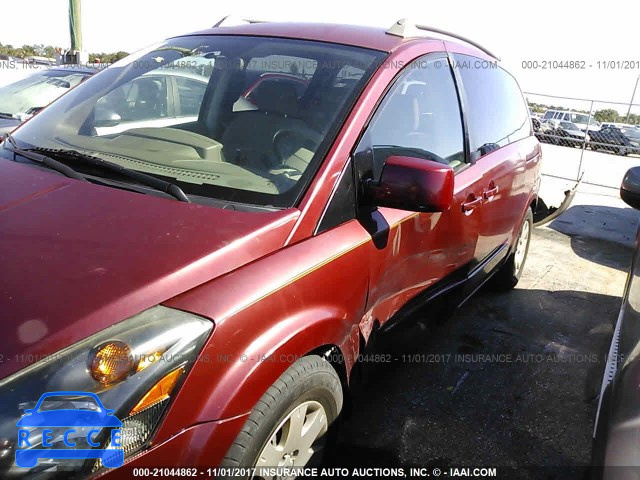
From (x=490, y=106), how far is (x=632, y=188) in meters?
1.08

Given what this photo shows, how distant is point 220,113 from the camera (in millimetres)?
2551

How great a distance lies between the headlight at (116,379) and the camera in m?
1.31

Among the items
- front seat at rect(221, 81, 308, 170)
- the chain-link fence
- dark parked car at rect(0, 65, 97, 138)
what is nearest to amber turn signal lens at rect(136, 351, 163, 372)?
front seat at rect(221, 81, 308, 170)

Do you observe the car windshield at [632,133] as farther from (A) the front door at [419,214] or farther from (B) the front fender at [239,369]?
(B) the front fender at [239,369]

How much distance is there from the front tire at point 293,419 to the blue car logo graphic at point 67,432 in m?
0.35

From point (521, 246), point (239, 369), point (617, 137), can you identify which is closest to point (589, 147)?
point (617, 137)

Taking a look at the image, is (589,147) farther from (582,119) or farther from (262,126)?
(262,126)

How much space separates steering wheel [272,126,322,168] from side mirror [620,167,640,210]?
5.58 feet

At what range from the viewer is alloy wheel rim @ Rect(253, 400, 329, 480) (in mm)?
1813

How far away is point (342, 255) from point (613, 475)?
1.07 m

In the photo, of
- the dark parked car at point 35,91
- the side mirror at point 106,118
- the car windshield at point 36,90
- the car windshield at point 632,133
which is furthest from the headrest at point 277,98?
the car windshield at point 632,133

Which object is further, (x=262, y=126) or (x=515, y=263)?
(x=515, y=263)

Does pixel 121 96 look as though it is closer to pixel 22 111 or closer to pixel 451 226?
pixel 451 226

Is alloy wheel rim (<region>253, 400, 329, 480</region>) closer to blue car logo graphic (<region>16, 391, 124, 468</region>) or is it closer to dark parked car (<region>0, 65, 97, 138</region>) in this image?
blue car logo graphic (<region>16, 391, 124, 468</region>)
